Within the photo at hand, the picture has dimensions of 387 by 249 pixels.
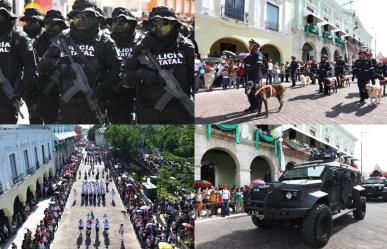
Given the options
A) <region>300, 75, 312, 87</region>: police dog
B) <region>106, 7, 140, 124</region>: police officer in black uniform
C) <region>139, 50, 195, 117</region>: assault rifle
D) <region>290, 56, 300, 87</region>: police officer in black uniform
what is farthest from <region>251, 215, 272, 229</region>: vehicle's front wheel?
<region>300, 75, 312, 87</region>: police dog

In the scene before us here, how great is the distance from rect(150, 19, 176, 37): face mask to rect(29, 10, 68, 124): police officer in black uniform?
124cm

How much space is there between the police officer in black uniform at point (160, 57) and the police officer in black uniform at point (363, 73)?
4.22m

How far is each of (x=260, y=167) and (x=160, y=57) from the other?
329cm

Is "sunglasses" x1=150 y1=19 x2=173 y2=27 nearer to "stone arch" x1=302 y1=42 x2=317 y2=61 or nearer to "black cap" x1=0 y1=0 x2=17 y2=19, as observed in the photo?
"black cap" x1=0 y1=0 x2=17 y2=19

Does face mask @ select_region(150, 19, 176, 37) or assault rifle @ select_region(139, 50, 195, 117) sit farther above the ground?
face mask @ select_region(150, 19, 176, 37)

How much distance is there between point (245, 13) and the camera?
1205cm

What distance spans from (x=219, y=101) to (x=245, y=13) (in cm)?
584

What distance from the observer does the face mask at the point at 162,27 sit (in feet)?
15.6

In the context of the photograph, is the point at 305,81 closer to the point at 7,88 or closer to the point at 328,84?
the point at 328,84

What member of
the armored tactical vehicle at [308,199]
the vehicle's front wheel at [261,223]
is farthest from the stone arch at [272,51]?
the vehicle's front wheel at [261,223]

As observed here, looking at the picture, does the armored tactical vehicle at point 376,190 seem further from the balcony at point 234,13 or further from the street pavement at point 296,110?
the balcony at point 234,13

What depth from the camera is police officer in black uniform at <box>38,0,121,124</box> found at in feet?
15.4

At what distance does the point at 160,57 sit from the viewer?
15.7 ft

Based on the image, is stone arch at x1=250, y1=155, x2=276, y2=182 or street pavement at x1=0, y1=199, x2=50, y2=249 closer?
street pavement at x1=0, y1=199, x2=50, y2=249
